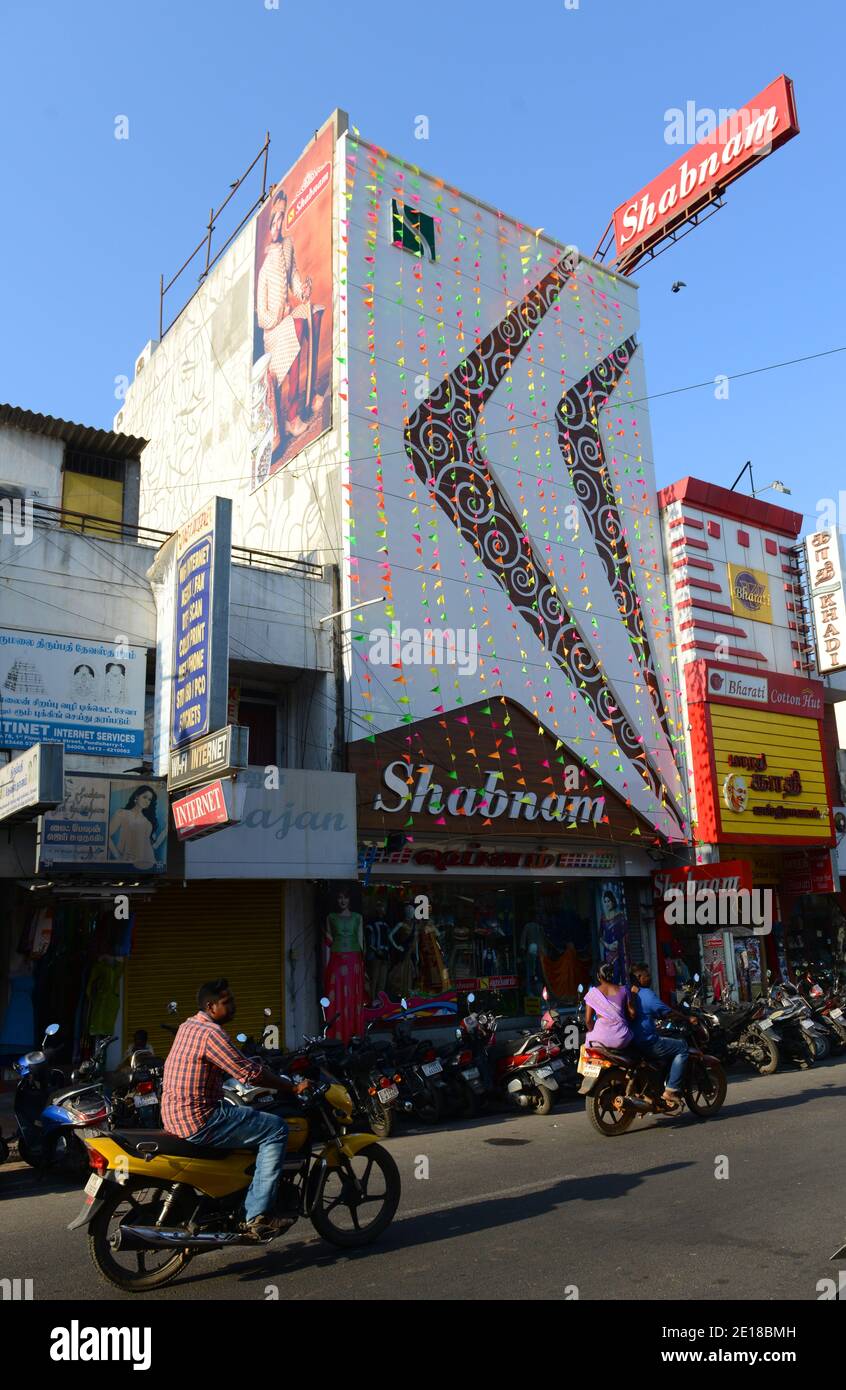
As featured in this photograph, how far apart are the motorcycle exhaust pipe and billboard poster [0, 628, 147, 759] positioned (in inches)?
346

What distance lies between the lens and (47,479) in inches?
707

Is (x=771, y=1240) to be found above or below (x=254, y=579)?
below

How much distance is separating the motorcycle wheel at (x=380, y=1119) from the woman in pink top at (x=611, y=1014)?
250cm

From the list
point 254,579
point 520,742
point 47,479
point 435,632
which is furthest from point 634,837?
point 47,479

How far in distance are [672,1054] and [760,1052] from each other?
5493 millimetres

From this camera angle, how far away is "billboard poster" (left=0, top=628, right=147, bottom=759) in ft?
44.3

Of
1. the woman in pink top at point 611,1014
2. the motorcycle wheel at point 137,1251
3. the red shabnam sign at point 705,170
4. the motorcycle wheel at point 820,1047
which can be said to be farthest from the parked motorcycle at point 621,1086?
the red shabnam sign at point 705,170

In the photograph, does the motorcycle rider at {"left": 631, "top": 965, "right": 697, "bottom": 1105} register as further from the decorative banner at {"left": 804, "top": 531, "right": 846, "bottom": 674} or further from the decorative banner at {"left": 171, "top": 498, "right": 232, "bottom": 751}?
the decorative banner at {"left": 804, "top": 531, "right": 846, "bottom": 674}

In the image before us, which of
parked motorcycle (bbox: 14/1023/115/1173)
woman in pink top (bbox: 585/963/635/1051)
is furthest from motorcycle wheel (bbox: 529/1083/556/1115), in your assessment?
parked motorcycle (bbox: 14/1023/115/1173)

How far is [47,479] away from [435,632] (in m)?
7.39

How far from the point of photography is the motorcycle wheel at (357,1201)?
20.4 feet

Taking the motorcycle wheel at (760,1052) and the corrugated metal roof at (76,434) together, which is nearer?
the motorcycle wheel at (760,1052)

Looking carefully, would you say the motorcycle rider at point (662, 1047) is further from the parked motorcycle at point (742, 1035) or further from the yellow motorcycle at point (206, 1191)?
the yellow motorcycle at point (206, 1191)
